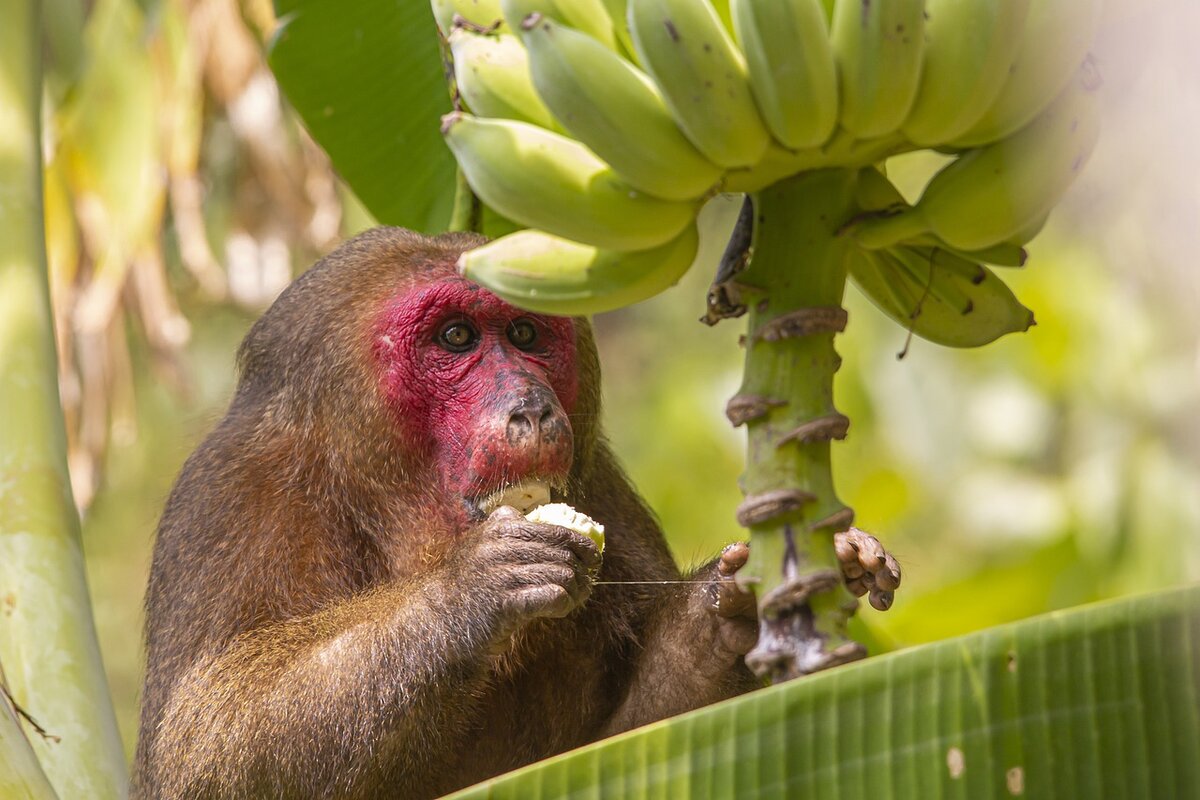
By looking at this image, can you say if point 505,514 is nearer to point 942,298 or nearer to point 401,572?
point 401,572

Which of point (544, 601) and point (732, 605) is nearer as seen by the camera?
point (732, 605)

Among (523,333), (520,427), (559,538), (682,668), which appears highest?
(523,333)

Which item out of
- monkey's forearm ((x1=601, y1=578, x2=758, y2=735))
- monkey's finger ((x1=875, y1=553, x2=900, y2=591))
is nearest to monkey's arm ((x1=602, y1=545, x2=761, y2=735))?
monkey's forearm ((x1=601, y1=578, x2=758, y2=735))

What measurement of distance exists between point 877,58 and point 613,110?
29 centimetres

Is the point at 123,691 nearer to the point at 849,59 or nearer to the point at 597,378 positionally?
the point at 597,378

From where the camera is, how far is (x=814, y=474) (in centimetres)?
163

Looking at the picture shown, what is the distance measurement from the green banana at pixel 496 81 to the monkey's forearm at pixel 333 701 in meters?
1.09

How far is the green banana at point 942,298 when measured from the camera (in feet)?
6.19

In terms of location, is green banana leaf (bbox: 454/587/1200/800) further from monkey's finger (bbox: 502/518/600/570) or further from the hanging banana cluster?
monkey's finger (bbox: 502/518/600/570)

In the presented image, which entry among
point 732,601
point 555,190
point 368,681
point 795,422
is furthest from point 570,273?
point 368,681

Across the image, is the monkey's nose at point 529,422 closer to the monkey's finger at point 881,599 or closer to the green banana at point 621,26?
the monkey's finger at point 881,599

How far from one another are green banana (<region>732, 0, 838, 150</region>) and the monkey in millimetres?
1084

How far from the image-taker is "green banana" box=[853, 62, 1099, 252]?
62.5 inches

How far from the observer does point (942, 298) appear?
191cm
